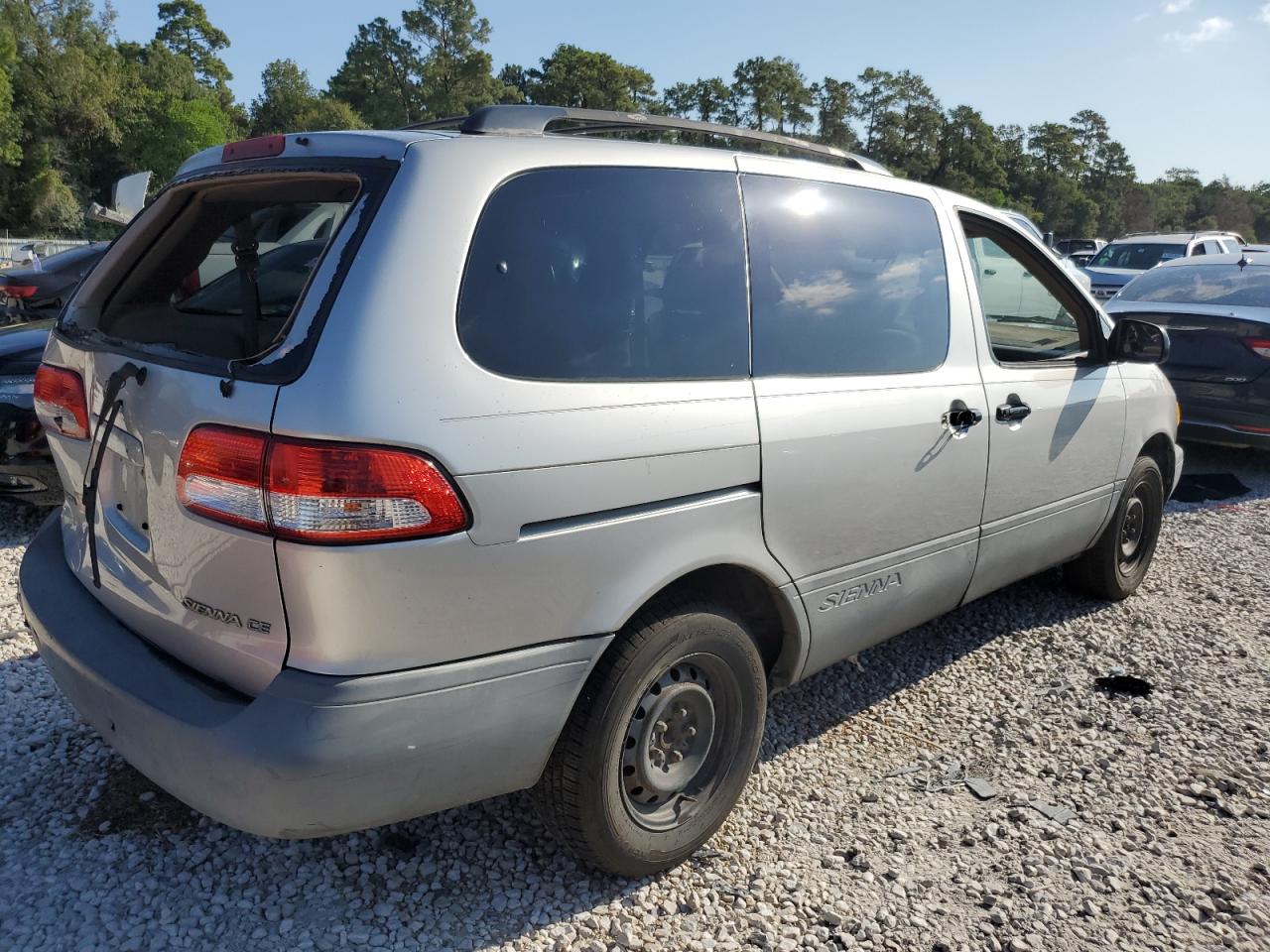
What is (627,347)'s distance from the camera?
2348mm

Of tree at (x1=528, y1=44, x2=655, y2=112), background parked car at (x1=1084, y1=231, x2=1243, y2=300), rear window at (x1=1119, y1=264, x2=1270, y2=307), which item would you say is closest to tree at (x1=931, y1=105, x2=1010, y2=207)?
tree at (x1=528, y1=44, x2=655, y2=112)

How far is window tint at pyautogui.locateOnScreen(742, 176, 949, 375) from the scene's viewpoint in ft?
8.96

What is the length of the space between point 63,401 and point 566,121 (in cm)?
163

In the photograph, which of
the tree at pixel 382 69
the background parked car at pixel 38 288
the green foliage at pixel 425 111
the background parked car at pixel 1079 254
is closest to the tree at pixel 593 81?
the green foliage at pixel 425 111

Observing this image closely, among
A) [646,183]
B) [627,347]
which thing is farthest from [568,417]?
[646,183]

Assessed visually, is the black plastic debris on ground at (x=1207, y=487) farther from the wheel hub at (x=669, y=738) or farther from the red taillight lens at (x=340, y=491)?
the red taillight lens at (x=340, y=491)

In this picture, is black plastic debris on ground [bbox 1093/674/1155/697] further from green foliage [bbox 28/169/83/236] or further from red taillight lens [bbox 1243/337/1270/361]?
green foliage [bbox 28/169/83/236]

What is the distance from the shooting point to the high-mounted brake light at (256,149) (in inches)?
93.1

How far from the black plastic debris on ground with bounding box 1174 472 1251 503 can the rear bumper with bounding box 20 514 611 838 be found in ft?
20.6

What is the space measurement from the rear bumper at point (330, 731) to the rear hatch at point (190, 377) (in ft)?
0.30

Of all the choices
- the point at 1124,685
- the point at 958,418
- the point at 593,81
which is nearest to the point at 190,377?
the point at 958,418

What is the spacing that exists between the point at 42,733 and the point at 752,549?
8.12ft

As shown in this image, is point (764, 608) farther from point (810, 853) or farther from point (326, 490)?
point (326, 490)

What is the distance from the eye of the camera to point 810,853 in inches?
109
